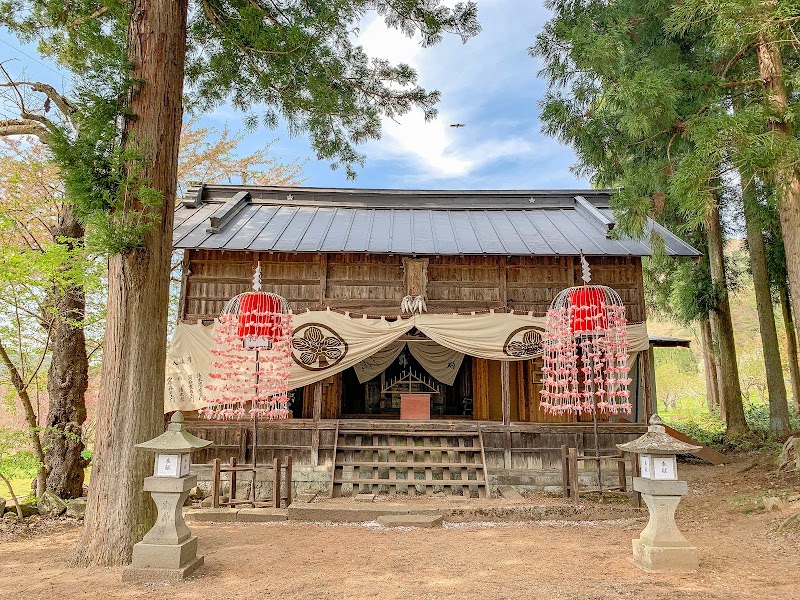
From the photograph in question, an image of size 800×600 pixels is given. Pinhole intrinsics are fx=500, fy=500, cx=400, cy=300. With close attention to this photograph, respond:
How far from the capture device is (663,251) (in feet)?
24.3

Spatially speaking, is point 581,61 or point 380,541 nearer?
point 380,541

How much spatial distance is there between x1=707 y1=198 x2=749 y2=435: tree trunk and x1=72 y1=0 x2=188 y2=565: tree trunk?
33.1 feet

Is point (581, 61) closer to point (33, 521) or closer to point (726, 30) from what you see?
point (726, 30)

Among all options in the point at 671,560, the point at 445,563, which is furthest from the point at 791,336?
the point at 445,563

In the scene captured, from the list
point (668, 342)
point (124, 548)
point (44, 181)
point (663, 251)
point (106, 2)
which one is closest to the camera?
point (124, 548)

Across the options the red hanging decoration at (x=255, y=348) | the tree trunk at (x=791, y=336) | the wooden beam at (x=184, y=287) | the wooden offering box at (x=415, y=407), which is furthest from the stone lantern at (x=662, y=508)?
the tree trunk at (x=791, y=336)

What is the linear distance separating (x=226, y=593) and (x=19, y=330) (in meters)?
5.52

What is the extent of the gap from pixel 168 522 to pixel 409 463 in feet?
13.7

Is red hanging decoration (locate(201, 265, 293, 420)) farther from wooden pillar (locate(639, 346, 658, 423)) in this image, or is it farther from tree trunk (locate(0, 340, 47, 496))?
wooden pillar (locate(639, 346, 658, 423))

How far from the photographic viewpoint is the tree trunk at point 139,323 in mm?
4184

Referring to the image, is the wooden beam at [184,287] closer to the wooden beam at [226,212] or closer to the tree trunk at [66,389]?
the wooden beam at [226,212]

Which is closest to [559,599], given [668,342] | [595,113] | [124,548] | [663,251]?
[124,548]

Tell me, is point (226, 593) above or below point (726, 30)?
below

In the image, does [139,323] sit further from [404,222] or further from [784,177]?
[784,177]
